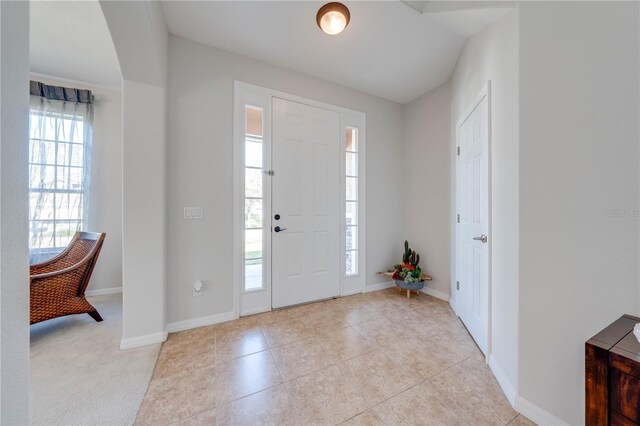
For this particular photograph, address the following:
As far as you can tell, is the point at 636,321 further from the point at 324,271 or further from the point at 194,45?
the point at 194,45

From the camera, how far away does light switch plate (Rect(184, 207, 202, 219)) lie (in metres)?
2.27

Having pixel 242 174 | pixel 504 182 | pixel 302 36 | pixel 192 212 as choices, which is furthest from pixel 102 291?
pixel 504 182

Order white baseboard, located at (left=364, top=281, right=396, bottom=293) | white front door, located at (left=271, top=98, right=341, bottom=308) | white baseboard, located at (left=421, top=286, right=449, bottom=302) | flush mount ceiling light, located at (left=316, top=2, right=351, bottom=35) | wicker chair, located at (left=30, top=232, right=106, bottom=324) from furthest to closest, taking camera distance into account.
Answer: white baseboard, located at (left=364, top=281, right=396, bottom=293)
white baseboard, located at (left=421, top=286, right=449, bottom=302)
white front door, located at (left=271, top=98, right=341, bottom=308)
wicker chair, located at (left=30, top=232, right=106, bottom=324)
flush mount ceiling light, located at (left=316, top=2, right=351, bottom=35)

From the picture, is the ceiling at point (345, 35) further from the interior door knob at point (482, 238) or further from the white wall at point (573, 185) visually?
the interior door knob at point (482, 238)

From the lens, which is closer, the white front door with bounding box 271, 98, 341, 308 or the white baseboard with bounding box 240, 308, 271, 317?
the white baseboard with bounding box 240, 308, 271, 317

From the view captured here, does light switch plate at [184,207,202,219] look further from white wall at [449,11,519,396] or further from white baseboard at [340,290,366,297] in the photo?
white wall at [449,11,519,396]

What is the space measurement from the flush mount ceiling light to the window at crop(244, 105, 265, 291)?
3.43 feet

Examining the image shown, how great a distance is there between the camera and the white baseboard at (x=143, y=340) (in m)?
1.92

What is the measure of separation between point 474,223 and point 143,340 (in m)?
2.93

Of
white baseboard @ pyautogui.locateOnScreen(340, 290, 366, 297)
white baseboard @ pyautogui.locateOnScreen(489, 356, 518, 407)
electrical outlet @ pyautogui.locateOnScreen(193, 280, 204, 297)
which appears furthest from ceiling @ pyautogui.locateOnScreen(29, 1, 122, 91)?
white baseboard @ pyautogui.locateOnScreen(489, 356, 518, 407)

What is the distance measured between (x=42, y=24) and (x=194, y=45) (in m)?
1.27

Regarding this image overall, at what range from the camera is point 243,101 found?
2.50 metres

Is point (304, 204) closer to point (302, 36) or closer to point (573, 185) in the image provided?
point (302, 36)

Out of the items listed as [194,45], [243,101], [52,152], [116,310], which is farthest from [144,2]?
[116,310]
